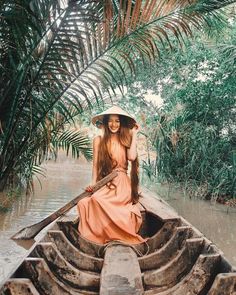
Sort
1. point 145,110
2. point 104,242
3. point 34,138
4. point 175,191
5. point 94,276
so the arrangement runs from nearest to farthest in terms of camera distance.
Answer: point 94,276 → point 104,242 → point 34,138 → point 175,191 → point 145,110

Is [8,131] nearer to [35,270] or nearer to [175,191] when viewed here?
[35,270]

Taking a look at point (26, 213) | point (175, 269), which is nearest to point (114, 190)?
point (175, 269)

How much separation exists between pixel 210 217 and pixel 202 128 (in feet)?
7.87

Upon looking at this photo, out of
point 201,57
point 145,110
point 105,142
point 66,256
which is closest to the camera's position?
point 66,256

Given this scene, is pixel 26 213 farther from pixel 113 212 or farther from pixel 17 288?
pixel 17 288

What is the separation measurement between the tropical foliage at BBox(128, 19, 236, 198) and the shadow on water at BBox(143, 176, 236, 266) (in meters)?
0.37

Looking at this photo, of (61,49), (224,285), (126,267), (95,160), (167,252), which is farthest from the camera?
(95,160)

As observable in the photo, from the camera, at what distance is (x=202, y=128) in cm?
985

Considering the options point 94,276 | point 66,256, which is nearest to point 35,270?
point 94,276

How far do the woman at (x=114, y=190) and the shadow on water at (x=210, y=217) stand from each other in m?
1.99

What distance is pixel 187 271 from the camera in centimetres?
334

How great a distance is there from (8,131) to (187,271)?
221cm

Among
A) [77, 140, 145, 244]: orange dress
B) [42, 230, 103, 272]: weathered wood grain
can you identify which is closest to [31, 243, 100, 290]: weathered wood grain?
[42, 230, 103, 272]: weathered wood grain

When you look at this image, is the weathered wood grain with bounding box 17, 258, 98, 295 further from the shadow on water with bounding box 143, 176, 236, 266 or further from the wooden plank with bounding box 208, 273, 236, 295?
the shadow on water with bounding box 143, 176, 236, 266
